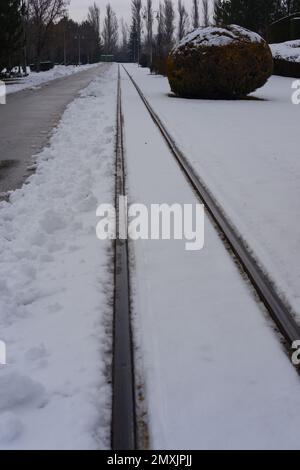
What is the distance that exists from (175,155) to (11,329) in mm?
5731

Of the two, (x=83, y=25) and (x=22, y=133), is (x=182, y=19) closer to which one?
(x=83, y=25)

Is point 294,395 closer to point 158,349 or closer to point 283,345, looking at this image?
point 283,345

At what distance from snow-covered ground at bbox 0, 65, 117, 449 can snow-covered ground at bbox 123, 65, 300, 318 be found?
4.28 ft

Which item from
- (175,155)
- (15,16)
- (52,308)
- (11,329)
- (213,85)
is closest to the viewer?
(11,329)

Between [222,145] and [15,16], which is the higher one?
[15,16]

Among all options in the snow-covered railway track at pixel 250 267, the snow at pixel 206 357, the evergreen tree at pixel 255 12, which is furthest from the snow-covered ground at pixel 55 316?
the evergreen tree at pixel 255 12

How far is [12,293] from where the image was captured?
3.75 m

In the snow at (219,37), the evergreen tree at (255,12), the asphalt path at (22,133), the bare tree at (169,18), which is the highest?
the bare tree at (169,18)

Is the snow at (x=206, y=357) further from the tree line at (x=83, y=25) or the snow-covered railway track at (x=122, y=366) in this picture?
the tree line at (x=83, y=25)

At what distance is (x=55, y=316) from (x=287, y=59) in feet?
92.0

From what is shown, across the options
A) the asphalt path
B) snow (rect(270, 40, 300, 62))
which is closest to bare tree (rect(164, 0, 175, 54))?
snow (rect(270, 40, 300, 62))

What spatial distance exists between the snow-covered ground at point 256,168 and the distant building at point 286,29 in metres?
20.8

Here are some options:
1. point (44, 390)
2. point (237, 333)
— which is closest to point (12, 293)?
point (44, 390)

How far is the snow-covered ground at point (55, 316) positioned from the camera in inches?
98.9
